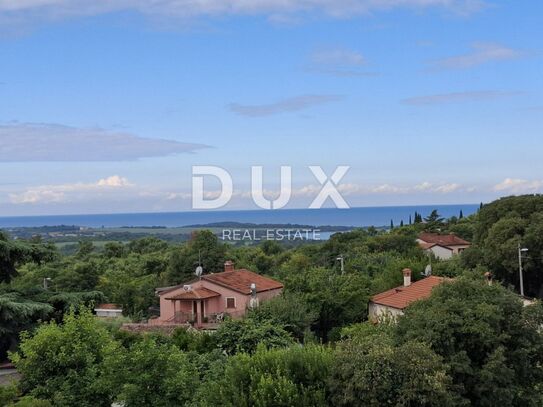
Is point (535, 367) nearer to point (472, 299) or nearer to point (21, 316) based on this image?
point (472, 299)

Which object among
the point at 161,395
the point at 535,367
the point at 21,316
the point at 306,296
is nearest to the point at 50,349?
the point at 21,316

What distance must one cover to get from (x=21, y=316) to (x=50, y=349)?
5.41 ft

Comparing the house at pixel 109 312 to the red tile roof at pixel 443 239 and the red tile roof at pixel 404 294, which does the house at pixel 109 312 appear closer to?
the red tile roof at pixel 404 294

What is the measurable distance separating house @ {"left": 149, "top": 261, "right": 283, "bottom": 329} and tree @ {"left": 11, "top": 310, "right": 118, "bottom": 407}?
19.6m

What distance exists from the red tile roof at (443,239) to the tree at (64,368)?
62.2 meters

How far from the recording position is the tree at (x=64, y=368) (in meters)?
15.1

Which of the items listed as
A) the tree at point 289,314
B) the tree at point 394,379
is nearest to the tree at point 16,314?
the tree at point 394,379

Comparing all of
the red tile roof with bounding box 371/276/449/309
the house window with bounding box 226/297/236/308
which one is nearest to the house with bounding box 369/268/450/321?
the red tile roof with bounding box 371/276/449/309

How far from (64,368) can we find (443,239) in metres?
65.1

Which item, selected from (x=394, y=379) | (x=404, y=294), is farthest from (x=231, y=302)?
(x=394, y=379)

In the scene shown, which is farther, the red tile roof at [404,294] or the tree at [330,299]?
the tree at [330,299]

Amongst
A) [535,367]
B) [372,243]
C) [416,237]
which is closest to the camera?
[535,367]

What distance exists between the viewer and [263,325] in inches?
971

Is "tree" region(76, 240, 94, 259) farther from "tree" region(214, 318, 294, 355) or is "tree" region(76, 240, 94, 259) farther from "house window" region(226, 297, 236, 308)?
"tree" region(214, 318, 294, 355)
